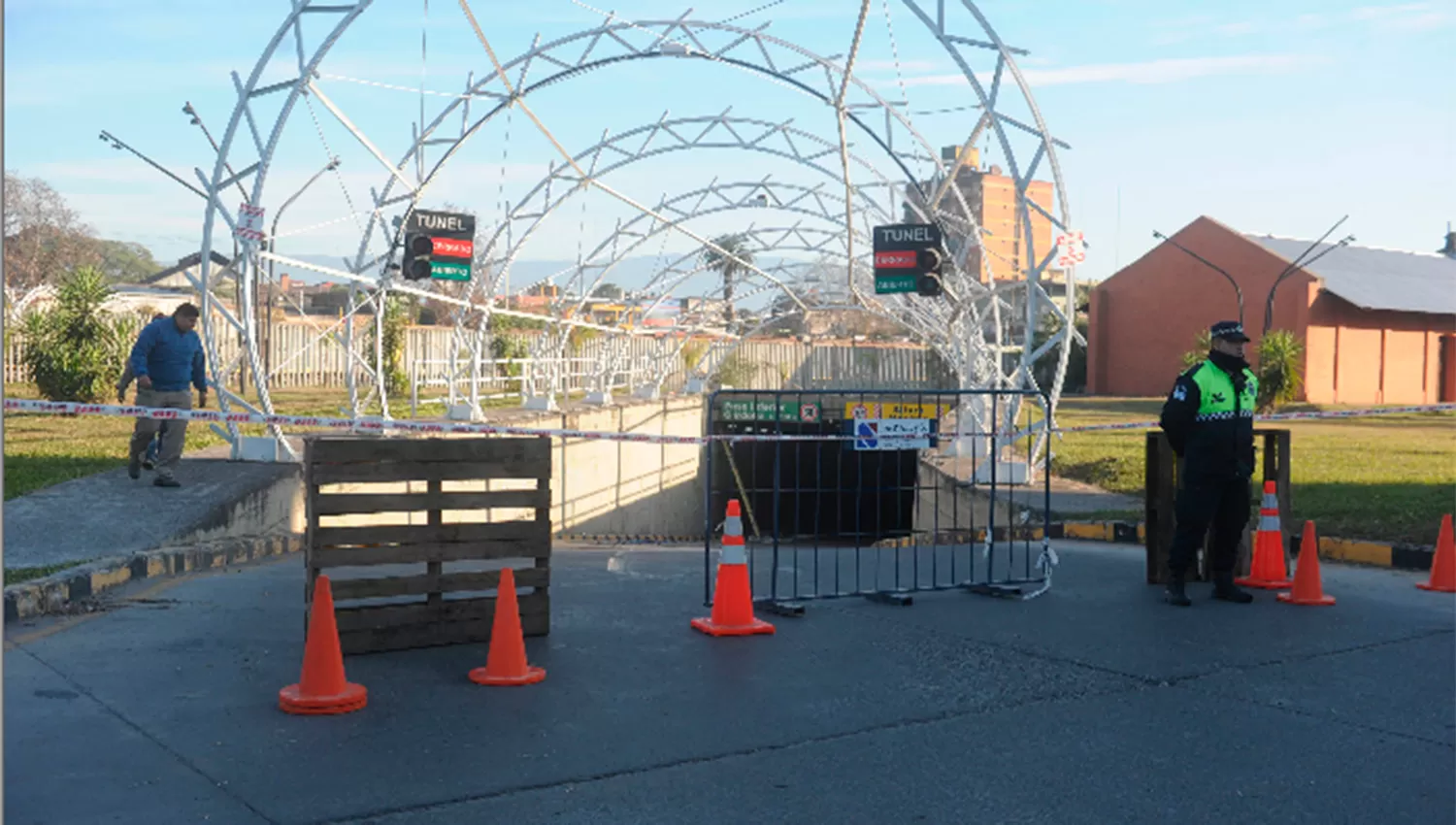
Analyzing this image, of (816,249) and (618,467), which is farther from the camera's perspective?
(816,249)

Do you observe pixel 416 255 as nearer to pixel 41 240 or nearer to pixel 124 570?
pixel 124 570

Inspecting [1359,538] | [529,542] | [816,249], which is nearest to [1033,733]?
[529,542]

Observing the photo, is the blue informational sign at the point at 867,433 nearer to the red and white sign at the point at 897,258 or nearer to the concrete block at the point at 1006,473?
the concrete block at the point at 1006,473

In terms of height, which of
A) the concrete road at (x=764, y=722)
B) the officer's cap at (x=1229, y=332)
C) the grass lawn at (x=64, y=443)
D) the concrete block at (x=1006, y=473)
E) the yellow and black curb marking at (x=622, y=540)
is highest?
the officer's cap at (x=1229, y=332)

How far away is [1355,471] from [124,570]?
16996mm

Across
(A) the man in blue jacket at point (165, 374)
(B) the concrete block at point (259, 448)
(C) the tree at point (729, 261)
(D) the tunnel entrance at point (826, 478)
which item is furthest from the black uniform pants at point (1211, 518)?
(C) the tree at point (729, 261)

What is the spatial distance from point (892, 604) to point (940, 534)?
8.06 m

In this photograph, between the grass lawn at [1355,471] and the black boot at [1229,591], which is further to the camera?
the grass lawn at [1355,471]

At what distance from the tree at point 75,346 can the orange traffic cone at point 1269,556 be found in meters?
21.7

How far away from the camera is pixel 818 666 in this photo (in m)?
7.82

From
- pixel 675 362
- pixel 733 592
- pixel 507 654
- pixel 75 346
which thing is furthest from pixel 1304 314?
pixel 507 654

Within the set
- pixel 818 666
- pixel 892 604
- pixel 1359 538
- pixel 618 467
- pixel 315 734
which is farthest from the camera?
pixel 618 467

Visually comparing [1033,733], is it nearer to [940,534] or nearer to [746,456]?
[940,534]

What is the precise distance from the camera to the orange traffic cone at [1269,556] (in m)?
11.0
